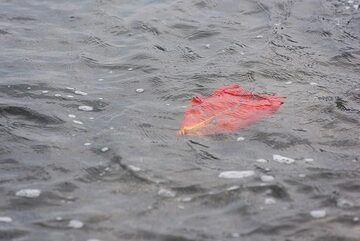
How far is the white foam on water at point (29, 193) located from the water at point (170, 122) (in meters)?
0.04

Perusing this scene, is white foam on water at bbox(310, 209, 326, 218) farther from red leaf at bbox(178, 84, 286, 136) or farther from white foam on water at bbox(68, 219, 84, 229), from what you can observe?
white foam on water at bbox(68, 219, 84, 229)

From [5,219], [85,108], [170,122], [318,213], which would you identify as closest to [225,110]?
[170,122]

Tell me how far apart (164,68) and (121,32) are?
1526 millimetres

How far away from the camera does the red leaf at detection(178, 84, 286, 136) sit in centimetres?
576

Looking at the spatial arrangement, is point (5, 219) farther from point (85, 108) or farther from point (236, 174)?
point (85, 108)

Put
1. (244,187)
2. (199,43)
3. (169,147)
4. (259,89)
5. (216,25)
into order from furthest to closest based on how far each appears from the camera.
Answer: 1. (216,25)
2. (199,43)
3. (259,89)
4. (169,147)
5. (244,187)

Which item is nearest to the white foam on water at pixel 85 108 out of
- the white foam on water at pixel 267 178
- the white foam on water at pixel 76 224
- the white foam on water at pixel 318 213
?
the white foam on water at pixel 76 224

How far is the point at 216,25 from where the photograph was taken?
8.73 meters

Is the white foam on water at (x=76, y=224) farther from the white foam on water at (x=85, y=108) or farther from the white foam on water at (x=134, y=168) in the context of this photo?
the white foam on water at (x=85, y=108)

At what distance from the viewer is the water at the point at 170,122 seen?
4355 millimetres

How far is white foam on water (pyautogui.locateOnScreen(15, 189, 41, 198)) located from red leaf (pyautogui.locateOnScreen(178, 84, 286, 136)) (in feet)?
5.37

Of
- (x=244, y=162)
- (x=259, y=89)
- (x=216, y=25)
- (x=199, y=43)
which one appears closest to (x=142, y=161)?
(x=244, y=162)

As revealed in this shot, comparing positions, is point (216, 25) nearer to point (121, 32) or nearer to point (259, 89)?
point (121, 32)

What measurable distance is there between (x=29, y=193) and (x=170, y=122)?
1.82 m
